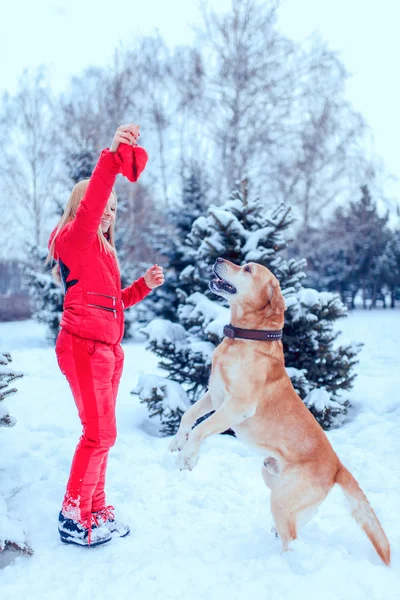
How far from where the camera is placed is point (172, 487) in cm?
357

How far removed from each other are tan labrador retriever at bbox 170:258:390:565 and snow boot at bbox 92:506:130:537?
567mm

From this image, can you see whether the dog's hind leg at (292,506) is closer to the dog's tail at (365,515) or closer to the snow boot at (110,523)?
the dog's tail at (365,515)

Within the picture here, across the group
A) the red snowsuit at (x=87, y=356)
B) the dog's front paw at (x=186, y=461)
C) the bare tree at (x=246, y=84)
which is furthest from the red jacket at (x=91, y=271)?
the bare tree at (x=246, y=84)

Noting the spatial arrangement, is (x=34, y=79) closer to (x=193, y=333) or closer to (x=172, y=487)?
(x=193, y=333)

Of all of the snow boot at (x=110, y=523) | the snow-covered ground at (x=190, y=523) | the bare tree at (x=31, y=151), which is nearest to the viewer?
the snow-covered ground at (x=190, y=523)

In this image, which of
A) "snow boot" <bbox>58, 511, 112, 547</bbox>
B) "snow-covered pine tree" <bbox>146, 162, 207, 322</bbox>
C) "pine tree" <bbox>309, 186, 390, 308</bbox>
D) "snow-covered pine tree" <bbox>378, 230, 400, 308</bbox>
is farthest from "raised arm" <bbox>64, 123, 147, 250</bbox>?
"snow-covered pine tree" <bbox>378, 230, 400, 308</bbox>

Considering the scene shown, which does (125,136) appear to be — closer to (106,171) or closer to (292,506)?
(106,171)

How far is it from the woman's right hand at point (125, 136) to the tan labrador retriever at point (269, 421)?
3.48ft

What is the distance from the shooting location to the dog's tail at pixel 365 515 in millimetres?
2418

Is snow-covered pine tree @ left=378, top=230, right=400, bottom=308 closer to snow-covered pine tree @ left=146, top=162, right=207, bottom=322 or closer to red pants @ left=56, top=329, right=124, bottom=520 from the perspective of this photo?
snow-covered pine tree @ left=146, top=162, right=207, bottom=322

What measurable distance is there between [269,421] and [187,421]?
0.51 metres

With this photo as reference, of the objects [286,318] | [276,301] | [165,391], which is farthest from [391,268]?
[276,301]

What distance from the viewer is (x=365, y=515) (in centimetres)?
249

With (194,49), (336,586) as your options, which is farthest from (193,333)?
(194,49)
